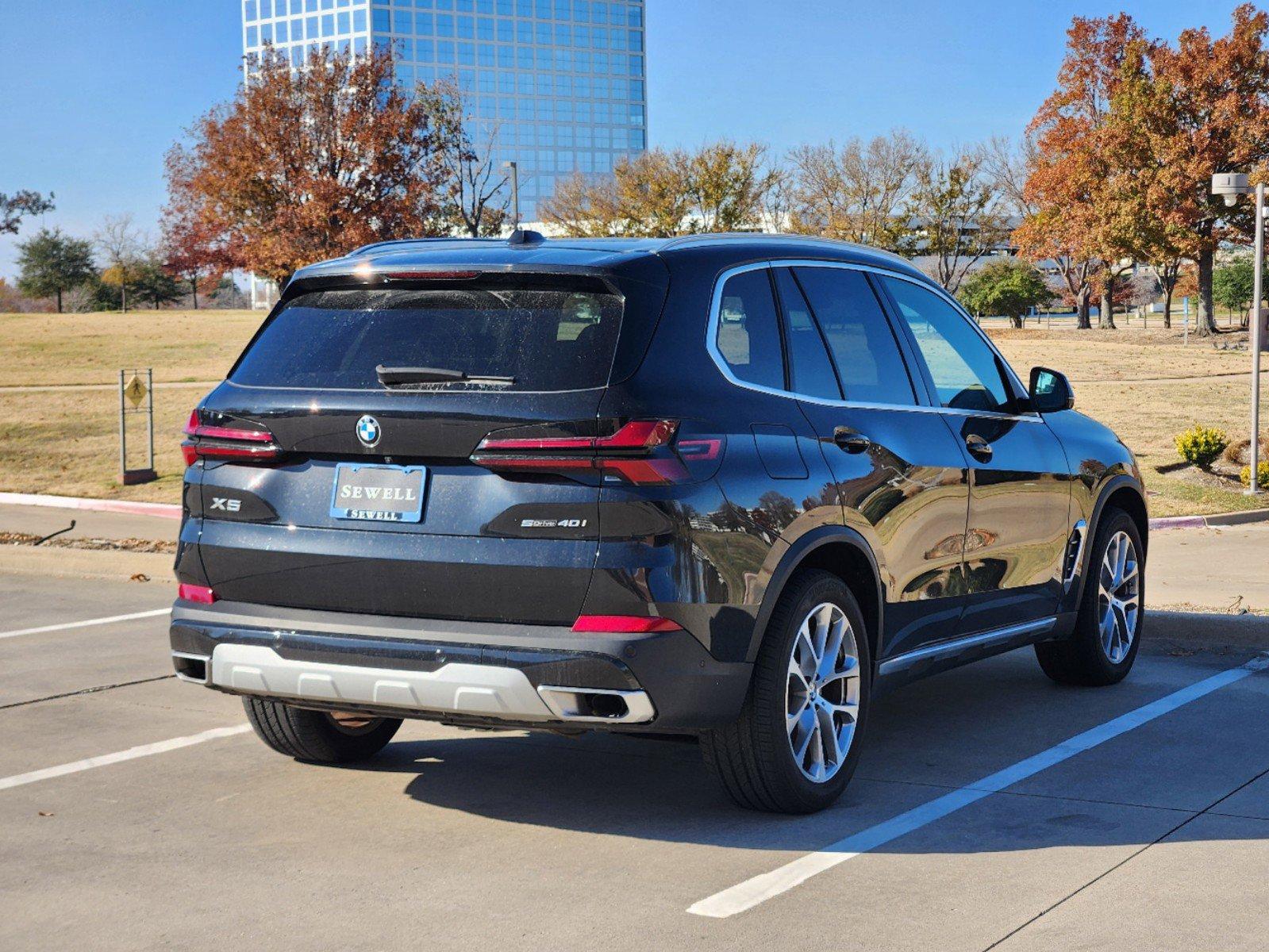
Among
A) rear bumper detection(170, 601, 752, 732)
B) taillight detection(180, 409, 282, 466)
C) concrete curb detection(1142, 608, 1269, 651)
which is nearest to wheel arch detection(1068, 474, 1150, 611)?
concrete curb detection(1142, 608, 1269, 651)

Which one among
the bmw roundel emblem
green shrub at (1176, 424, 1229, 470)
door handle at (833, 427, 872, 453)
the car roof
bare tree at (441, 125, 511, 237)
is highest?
bare tree at (441, 125, 511, 237)

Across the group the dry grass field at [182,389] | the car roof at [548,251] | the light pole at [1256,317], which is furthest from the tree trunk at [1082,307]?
the car roof at [548,251]

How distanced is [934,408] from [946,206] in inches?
2364

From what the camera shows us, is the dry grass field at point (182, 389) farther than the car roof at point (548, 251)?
Yes

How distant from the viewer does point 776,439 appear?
515 centimetres

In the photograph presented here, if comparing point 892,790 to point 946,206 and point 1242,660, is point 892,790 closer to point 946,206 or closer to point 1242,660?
point 1242,660

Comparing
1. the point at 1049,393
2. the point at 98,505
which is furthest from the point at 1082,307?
the point at 1049,393

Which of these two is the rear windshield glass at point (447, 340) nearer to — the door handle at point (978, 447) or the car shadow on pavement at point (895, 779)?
the car shadow on pavement at point (895, 779)

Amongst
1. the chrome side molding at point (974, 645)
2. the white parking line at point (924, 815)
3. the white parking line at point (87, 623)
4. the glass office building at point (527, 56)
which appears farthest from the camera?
the glass office building at point (527, 56)

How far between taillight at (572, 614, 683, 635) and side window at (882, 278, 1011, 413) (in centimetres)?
219

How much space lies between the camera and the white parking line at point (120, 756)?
6.02 metres

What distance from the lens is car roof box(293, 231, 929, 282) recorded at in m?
5.03

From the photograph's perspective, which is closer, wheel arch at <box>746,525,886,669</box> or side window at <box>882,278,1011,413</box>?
wheel arch at <box>746,525,886,669</box>

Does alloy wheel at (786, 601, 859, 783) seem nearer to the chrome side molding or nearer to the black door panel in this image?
the chrome side molding
